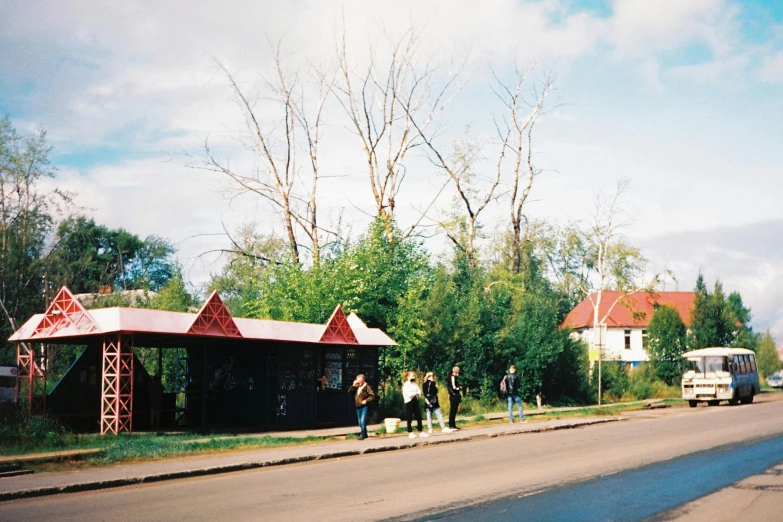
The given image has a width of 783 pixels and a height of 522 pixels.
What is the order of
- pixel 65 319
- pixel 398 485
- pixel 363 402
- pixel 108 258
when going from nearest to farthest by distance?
pixel 398 485, pixel 363 402, pixel 65 319, pixel 108 258

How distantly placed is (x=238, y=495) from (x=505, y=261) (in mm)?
58190

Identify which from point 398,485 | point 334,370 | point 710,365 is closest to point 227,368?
point 334,370

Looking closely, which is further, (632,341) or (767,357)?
(632,341)

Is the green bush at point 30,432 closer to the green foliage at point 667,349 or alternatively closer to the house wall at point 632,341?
the green foliage at point 667,349

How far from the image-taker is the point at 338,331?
26656mm

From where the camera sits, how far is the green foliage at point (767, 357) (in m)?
81.8

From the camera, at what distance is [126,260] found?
276 feet

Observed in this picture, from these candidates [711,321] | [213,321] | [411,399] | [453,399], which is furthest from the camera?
[711,321]

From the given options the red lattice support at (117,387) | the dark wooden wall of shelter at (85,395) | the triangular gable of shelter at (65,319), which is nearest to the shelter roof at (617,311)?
the dark wooden wall of shelter at (85,395)

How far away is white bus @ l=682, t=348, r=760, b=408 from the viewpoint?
133ft

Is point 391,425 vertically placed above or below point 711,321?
below

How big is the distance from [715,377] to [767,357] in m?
48.1

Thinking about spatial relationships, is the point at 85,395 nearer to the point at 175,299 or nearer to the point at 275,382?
the point at 275,382

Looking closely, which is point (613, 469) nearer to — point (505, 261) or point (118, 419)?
point (118, 419)
